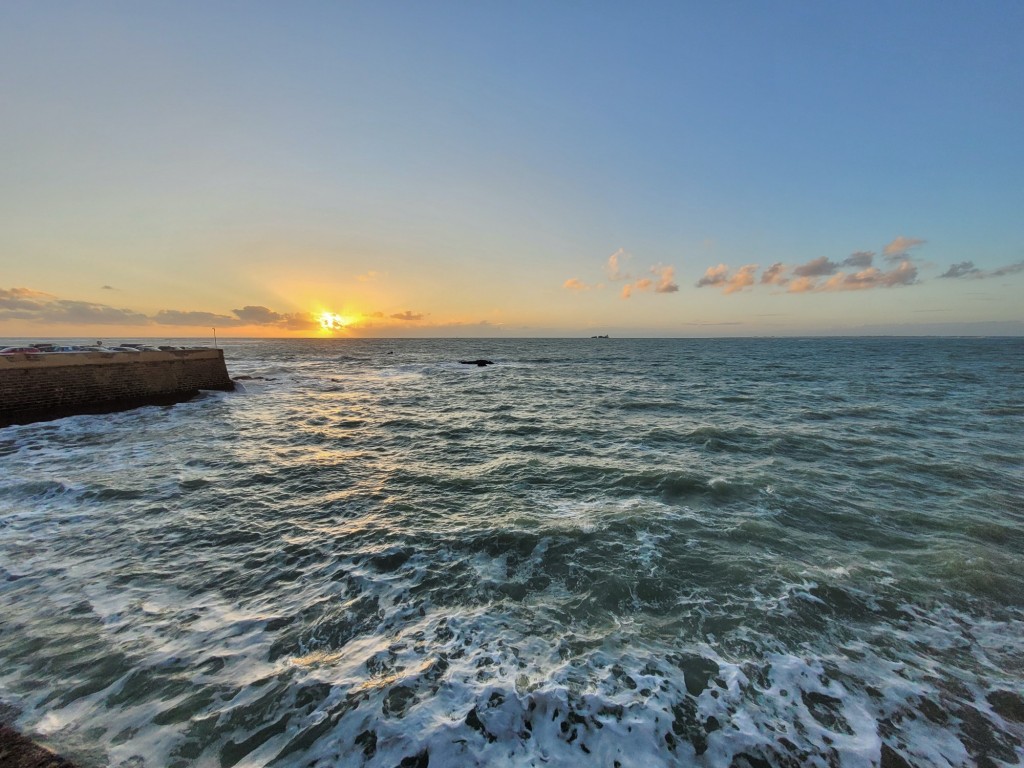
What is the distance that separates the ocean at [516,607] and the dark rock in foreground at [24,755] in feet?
0.69

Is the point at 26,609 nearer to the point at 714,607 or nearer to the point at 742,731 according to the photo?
the point at 742,731

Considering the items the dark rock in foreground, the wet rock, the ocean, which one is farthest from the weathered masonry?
the wet rock

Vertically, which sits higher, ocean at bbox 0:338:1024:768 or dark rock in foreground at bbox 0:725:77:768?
dark rock in foreground at bbox 0:725:77:768

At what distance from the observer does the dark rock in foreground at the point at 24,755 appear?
340 cm

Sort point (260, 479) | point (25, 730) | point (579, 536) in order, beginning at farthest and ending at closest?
1. point (260, 479)
2. point (579, 536)
3. point (25, 730)

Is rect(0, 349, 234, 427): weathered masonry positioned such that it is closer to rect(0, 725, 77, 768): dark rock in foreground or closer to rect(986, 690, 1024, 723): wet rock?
rect(0, 725, 77, 768): dark rock in foreground

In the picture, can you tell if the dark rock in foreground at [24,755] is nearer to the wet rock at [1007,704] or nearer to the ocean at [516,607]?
the ocean at [516,607]

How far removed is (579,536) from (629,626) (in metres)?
2.51

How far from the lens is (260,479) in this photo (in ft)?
37.9

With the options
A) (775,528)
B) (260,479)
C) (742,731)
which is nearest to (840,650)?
(742,731)

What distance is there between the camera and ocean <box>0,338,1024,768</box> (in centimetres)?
411

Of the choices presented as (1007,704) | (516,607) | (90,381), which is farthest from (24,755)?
(90,381)

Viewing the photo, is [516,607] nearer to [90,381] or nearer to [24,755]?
[24,755]

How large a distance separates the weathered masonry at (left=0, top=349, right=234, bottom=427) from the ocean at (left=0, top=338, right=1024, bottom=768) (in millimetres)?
6477
